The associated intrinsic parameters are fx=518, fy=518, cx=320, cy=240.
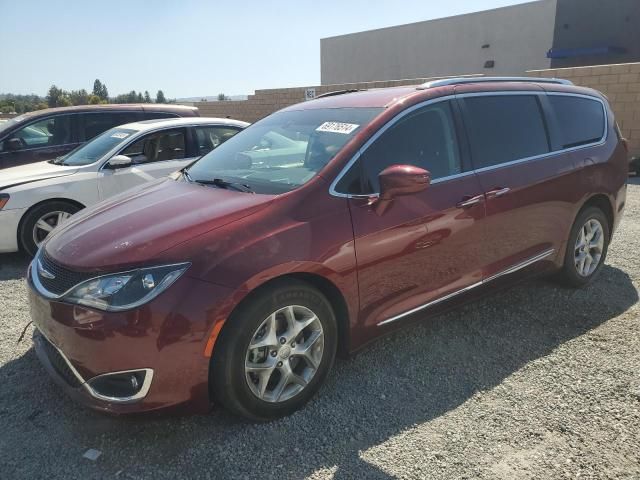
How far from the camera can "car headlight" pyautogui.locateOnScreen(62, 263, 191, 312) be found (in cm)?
240

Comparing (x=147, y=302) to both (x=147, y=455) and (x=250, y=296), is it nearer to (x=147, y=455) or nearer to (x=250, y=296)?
(x=250, y=296)

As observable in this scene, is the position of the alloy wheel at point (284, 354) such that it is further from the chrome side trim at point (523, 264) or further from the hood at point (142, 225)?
the chrome side trim at point (523, 264)

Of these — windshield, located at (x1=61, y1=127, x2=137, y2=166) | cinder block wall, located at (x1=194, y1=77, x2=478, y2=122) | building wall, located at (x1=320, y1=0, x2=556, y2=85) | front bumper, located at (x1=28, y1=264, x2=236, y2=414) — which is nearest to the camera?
front bumper, located at (x1=28, y1=264, x2=236, y2=414)

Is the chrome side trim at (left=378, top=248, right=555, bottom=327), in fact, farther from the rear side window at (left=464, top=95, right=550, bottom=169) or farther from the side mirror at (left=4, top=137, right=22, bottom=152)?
the side mirror at (left=4, top=137, right=22, bottom=152)

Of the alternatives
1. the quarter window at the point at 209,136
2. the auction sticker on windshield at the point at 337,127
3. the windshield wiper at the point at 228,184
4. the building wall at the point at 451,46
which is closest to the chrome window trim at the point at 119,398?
the windshield wiper at the point at 228,184

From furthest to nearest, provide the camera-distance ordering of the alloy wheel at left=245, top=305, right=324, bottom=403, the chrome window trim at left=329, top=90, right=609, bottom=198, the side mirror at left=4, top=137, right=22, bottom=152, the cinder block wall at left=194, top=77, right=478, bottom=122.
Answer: the cinder block wall at left=194, top=77, right=478, bottom=122, the side mirror at left=4, top=137, right=22, bottom=152, the chrome window trim at left=329, top=90, right=609, bottom=198, the alloy wheel at left=245, top=305, right=324, bottom=403

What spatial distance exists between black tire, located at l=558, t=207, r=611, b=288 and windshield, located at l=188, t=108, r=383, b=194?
213 centimetres

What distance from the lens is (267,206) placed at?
279cm

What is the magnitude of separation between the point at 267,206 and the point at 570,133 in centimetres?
282

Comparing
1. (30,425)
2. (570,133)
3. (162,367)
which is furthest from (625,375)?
(30,425)

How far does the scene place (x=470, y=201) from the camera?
133 inches

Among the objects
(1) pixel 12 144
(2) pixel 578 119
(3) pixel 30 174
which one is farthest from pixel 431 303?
(1) pixel 12 144

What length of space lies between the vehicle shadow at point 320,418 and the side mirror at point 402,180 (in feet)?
3.82

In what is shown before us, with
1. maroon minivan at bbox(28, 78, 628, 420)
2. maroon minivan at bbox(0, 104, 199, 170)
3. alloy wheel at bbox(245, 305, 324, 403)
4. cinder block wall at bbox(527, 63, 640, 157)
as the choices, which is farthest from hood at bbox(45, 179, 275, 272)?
cinder block wall at bbox(527, 63, 640, 157)
